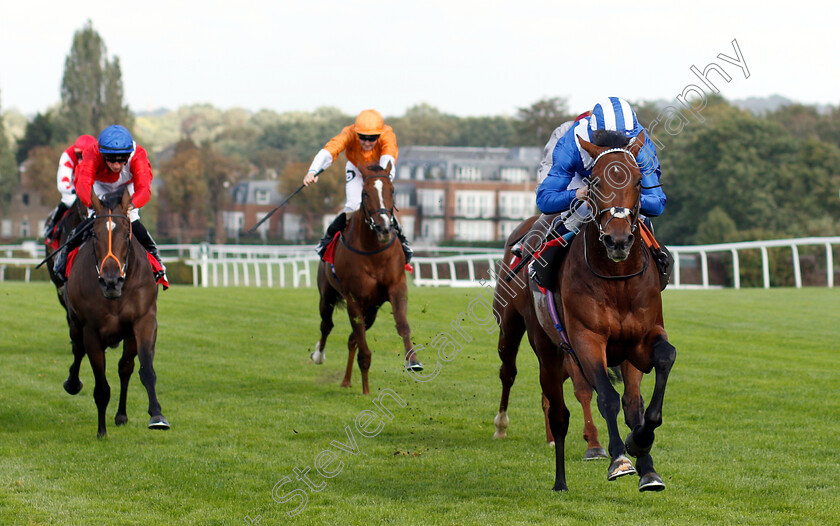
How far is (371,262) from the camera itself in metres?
9.58

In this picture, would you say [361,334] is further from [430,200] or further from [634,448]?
[430,200]

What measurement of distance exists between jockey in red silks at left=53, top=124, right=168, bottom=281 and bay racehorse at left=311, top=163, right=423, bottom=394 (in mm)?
2008

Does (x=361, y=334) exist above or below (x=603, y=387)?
below

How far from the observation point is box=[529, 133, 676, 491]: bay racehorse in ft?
16.4

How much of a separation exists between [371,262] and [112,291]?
2832 mm

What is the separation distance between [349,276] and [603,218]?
494 cm

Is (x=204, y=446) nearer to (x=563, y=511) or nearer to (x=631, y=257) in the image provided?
(x=563, y=511)

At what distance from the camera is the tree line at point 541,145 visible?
170 feet

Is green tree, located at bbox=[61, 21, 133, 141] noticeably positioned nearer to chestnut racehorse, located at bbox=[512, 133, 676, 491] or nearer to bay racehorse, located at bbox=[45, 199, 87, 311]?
bay racehorse, located at bbox=[45, 199, 87, 311]

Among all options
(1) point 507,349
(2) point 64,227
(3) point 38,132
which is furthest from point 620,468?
(3) point 38,132

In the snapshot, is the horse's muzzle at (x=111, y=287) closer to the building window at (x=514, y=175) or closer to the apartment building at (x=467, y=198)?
the apartment building at (x=467, y=198)

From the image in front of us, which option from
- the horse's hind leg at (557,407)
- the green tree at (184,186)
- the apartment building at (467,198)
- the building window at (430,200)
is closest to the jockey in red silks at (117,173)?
the horse's hind leg at (557,407)

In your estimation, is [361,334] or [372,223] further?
[361,334]

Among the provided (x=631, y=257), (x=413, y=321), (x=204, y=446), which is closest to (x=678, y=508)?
(x=631, y=257)
